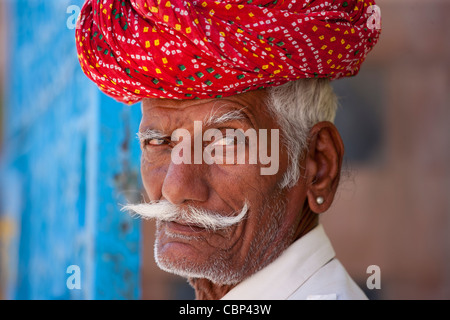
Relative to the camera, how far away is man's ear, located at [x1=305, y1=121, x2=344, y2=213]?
2.60m

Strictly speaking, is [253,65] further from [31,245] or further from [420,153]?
[31,245]

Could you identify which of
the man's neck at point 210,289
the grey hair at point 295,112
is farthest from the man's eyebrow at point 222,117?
the man's neck at point 210,289

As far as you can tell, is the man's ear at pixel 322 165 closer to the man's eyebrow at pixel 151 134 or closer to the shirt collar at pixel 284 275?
the shirt collar at pixel 284 275

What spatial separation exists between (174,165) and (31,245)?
4325mm

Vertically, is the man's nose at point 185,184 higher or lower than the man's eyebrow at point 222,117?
lower

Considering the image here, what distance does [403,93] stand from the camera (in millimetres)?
5184

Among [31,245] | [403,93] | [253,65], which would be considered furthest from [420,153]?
[31,245]

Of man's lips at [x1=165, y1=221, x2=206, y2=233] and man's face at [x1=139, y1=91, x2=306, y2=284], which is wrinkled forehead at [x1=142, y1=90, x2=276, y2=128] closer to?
man's face at [x1=139, y1=91, x2=306, y2=284]

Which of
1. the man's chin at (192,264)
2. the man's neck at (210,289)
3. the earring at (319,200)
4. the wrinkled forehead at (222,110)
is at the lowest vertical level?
the man's neck at (210,289)

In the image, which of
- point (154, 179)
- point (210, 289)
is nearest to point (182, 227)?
point (154, 179)

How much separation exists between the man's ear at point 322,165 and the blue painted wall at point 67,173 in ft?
4.06

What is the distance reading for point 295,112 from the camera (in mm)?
2580

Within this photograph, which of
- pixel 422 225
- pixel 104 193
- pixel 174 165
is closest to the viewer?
pixel 174 165

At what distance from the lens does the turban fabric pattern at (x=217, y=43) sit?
2.25 m
